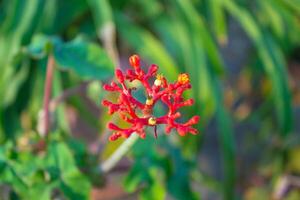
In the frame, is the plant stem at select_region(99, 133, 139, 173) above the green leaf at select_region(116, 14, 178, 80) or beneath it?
beneath

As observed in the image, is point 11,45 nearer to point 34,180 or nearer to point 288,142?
point 34,180

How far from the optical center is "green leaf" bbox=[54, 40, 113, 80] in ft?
3.22

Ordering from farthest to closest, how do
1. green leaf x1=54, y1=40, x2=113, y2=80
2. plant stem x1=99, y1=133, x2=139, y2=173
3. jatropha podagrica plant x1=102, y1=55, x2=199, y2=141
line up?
green leaf x1=54, y1=40, x2=113, y2=80
plant stem x1=99, y1=133, x2=139, y2=173
jatropha podagrica plant x1=102, y1=55, x2=199, y2=141

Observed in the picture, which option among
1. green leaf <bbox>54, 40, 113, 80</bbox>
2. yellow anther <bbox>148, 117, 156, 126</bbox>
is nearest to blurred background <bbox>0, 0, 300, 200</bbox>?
green leaf <bbox>54, 40, 113, 80</bbox>

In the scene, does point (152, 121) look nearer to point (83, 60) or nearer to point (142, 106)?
point (142, 106)

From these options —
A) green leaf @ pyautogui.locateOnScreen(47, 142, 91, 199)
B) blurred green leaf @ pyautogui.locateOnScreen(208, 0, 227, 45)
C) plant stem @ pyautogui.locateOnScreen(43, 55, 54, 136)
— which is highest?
blurred green leaf @ pyautogui.locateOnScreen(208, 0, 227, 45)

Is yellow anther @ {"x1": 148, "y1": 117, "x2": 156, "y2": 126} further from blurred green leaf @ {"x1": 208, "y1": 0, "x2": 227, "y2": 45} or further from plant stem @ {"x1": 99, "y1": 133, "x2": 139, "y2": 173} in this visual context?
blurred green leaf @ {"x1": 208, "y1": 0, "x2": 227, "y2": 45}

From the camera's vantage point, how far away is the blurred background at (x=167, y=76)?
40.8 inches

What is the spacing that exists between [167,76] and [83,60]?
397 mm

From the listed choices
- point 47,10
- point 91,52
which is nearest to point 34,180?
point 91,52

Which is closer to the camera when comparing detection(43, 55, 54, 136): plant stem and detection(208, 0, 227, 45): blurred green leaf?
detection(43, 55, 54, 136): plant stem

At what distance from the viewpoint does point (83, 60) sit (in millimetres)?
1005

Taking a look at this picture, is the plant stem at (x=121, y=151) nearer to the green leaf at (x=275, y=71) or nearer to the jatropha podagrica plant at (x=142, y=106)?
the jatropha podagrica plant at (x=142, y=106)

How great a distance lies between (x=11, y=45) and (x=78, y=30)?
0.70 ft
